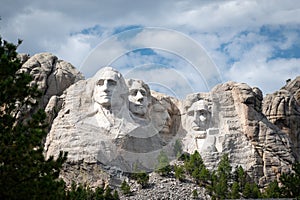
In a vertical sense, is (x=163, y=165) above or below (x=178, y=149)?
below

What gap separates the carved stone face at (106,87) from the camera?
32.7 m

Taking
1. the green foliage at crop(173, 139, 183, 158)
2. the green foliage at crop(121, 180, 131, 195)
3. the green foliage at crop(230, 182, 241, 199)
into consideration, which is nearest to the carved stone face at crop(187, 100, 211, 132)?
the green foliage at crop(173, 139, 183, 158)

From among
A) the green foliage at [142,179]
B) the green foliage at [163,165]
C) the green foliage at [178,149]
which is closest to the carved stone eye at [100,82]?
the green foliage at [163,165]

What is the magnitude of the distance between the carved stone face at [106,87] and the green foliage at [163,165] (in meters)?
3.38

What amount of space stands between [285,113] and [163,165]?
28.1 feet

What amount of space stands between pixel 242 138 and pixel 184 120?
11.1 ft

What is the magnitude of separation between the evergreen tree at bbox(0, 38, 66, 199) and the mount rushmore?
1411 centimetres

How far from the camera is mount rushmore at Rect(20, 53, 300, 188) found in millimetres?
32250

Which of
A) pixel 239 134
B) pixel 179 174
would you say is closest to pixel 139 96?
pixel 179 174

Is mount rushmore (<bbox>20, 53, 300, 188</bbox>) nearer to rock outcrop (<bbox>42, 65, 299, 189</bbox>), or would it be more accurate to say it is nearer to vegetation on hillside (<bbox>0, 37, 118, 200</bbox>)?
rock outcrop (<bbox>42, 65, 299, 189</bbox>)

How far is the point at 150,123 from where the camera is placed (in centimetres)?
3494

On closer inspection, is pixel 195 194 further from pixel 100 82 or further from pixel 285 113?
pixel 285 113

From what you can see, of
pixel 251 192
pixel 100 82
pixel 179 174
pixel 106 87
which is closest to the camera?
pixel 251 192

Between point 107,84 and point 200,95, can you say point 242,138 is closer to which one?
point 200,95
